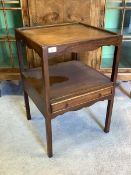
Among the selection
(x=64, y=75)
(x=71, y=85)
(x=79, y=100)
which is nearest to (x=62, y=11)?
(x=64, y=75)

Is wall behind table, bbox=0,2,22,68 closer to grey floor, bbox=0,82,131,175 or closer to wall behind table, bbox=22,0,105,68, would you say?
wall behind table, bbox=22,0,105,68

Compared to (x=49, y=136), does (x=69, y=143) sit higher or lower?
lower

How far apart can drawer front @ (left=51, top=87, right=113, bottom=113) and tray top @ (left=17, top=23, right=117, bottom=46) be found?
34cm

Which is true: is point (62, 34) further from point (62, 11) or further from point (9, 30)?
point (9, 30)

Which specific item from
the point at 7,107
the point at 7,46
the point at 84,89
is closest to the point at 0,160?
the point at 7,107

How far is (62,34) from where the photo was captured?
3.99 ft

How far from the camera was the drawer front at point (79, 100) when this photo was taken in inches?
45.6

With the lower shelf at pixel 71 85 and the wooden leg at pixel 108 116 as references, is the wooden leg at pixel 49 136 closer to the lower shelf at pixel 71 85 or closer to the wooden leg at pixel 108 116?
the lower shelf at pixel 71 85

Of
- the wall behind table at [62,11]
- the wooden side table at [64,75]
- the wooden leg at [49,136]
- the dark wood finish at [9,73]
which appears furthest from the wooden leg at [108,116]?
the dark wood finish at [9,73]

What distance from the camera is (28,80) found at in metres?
1.32

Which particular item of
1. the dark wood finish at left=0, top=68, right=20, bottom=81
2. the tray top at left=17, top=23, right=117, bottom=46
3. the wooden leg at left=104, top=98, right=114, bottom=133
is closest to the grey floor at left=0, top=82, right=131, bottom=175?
the wooden leg at left=104, top=98, right=114, bottom=133

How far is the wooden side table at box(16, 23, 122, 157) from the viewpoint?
1.04m

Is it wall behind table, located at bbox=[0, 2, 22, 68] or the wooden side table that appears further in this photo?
wall behind table, located at bbox=[0, 2, 22, 68]

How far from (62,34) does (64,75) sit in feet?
0.95
